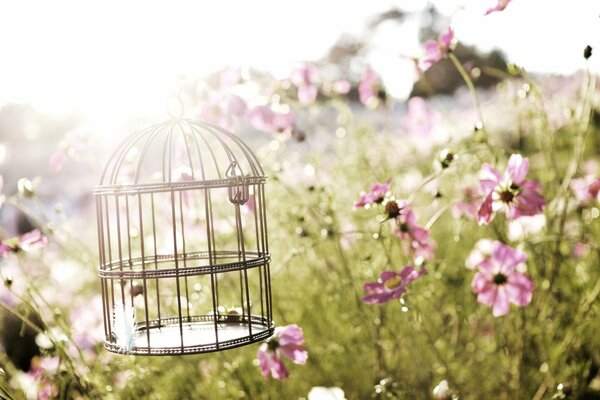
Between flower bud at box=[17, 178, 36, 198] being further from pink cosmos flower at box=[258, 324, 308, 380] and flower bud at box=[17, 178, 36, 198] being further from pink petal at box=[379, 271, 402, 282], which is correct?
pink petal at box=[379, 271, 402, 282]

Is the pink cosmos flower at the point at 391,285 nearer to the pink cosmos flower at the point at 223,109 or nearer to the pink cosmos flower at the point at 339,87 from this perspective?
the pink cosmos flower at the point at 223,109

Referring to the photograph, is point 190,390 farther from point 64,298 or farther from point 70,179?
point 70,179

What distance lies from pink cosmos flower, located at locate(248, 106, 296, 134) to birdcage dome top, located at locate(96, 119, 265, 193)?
94 millimetres

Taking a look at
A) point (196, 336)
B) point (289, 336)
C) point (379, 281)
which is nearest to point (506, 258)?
point (379, 281)

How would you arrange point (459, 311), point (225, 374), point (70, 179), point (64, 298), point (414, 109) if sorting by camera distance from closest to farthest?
1. point (225, 374)
2. point (459, 311)
3. point (414, 109)
4. point (64, 298)
5. point (70, 179)

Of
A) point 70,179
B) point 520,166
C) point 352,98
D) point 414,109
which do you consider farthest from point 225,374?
point 352,98

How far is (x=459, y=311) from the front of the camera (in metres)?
2.26

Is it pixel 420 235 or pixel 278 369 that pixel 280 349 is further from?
pixel 420 235

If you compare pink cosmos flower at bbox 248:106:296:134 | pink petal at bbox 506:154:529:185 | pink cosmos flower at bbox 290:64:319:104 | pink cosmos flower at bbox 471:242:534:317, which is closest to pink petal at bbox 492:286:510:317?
pink cosmos flower at bbox 471:242:534:317

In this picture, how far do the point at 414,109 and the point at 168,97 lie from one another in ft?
5.82

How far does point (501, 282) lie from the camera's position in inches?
75.5

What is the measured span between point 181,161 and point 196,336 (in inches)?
30.7

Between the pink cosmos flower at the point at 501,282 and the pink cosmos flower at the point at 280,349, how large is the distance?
19.4 inches

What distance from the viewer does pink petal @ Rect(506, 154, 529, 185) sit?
1660 mm
